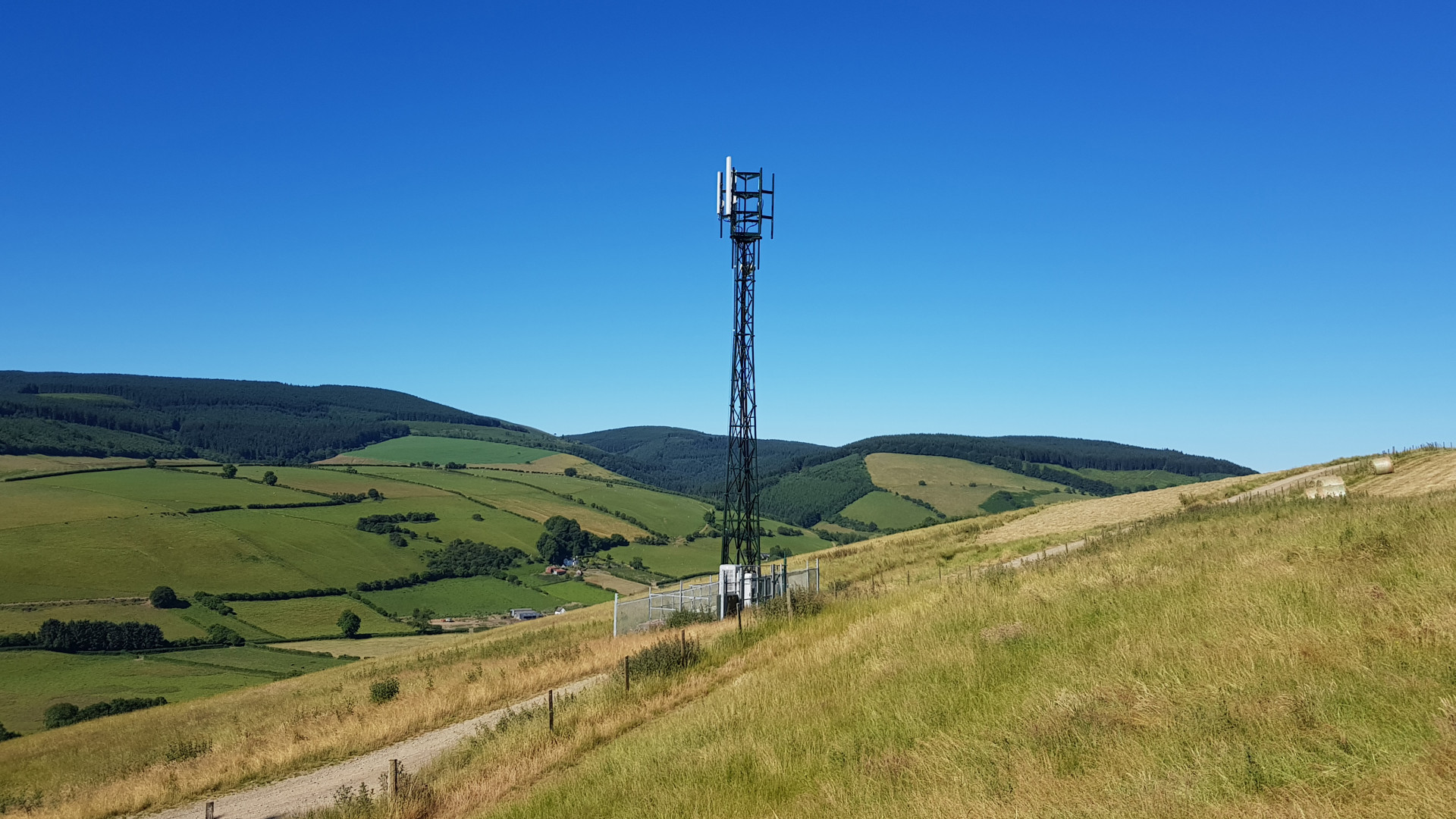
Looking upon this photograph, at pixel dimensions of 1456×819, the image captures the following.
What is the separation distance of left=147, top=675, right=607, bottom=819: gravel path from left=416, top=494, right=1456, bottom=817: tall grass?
2.37m

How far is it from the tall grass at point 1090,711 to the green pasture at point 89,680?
58.5m

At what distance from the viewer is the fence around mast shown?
31.5 meters

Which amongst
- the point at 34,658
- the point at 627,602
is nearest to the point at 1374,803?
the point at 627,602

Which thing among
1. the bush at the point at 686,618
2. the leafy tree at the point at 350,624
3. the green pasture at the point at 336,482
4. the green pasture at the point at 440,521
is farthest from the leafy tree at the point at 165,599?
the bush at the point at 686,618

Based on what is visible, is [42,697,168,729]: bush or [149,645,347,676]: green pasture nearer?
[42,697,168,729]: bush

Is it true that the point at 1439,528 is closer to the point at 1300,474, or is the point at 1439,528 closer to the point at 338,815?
the point at 338,815

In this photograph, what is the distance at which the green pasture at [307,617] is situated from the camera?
9225 centimetres

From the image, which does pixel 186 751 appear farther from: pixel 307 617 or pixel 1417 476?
pixel 307 617

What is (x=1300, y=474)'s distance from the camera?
4141cm

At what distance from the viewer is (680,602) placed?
3241 cm

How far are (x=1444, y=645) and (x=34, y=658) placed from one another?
96089mm

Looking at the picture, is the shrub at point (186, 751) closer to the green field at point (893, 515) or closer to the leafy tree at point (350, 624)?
the leafy tree at point (350, 624)

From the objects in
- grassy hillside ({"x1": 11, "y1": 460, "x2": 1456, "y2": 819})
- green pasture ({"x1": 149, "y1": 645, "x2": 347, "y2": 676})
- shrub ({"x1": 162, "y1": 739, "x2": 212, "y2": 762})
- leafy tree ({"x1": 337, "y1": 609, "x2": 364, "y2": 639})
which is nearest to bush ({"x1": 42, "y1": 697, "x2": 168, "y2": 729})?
green pasture ({"x1": 149, "y1": 645, "x2": 347, "y2": 676})

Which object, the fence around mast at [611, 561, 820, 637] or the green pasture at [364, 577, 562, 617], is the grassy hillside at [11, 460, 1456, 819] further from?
the green pasture at [364, 577, 562, 617]
